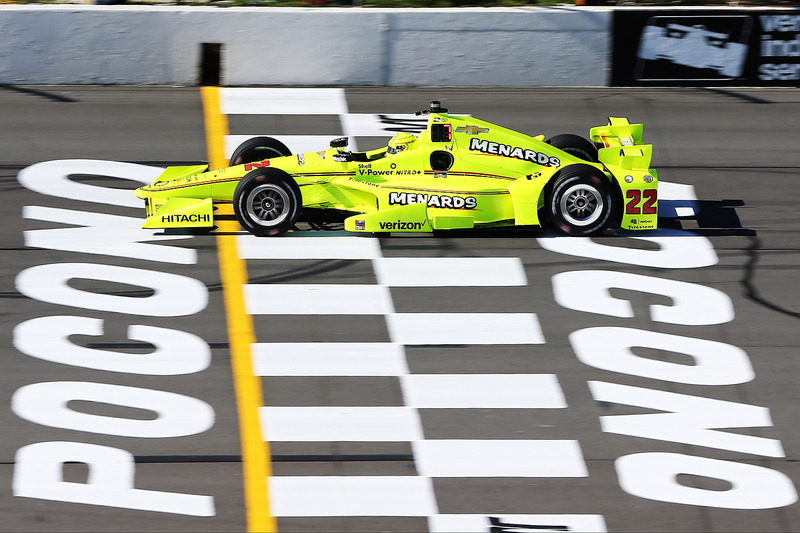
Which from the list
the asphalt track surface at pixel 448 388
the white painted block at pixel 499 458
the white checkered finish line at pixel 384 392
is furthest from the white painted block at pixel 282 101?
the white painted block at pixel 499 458

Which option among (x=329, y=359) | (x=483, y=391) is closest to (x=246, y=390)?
(x=329, y=359)

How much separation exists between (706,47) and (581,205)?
21.4 feet

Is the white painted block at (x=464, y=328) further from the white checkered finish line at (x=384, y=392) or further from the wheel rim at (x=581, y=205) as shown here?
the wheel rim at (x=581, y=205)

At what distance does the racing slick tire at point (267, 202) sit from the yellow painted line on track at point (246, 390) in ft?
1.26

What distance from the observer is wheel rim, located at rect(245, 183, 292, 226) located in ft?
39.9

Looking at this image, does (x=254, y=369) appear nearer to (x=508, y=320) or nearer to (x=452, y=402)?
(x=452, y=402)

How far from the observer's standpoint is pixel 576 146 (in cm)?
1334

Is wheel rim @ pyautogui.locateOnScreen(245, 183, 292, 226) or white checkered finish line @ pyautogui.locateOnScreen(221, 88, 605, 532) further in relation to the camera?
wheel rim @ pyautogui.locateOnScreen(245, 183, 292, 226)

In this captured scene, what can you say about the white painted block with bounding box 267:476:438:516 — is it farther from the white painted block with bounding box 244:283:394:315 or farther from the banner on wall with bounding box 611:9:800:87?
the banner on wall with bounding box 611:9:800:87

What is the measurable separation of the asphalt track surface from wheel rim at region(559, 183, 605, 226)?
0.34m

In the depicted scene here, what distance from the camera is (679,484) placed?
8.47 metres

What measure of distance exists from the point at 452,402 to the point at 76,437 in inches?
118

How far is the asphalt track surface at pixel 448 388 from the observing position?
8180 mm

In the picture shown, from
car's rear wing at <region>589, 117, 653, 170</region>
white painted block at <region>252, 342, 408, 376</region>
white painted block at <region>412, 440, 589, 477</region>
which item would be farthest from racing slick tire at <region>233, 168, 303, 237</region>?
white painted block at <region>412, 440, 589, 477</region>
